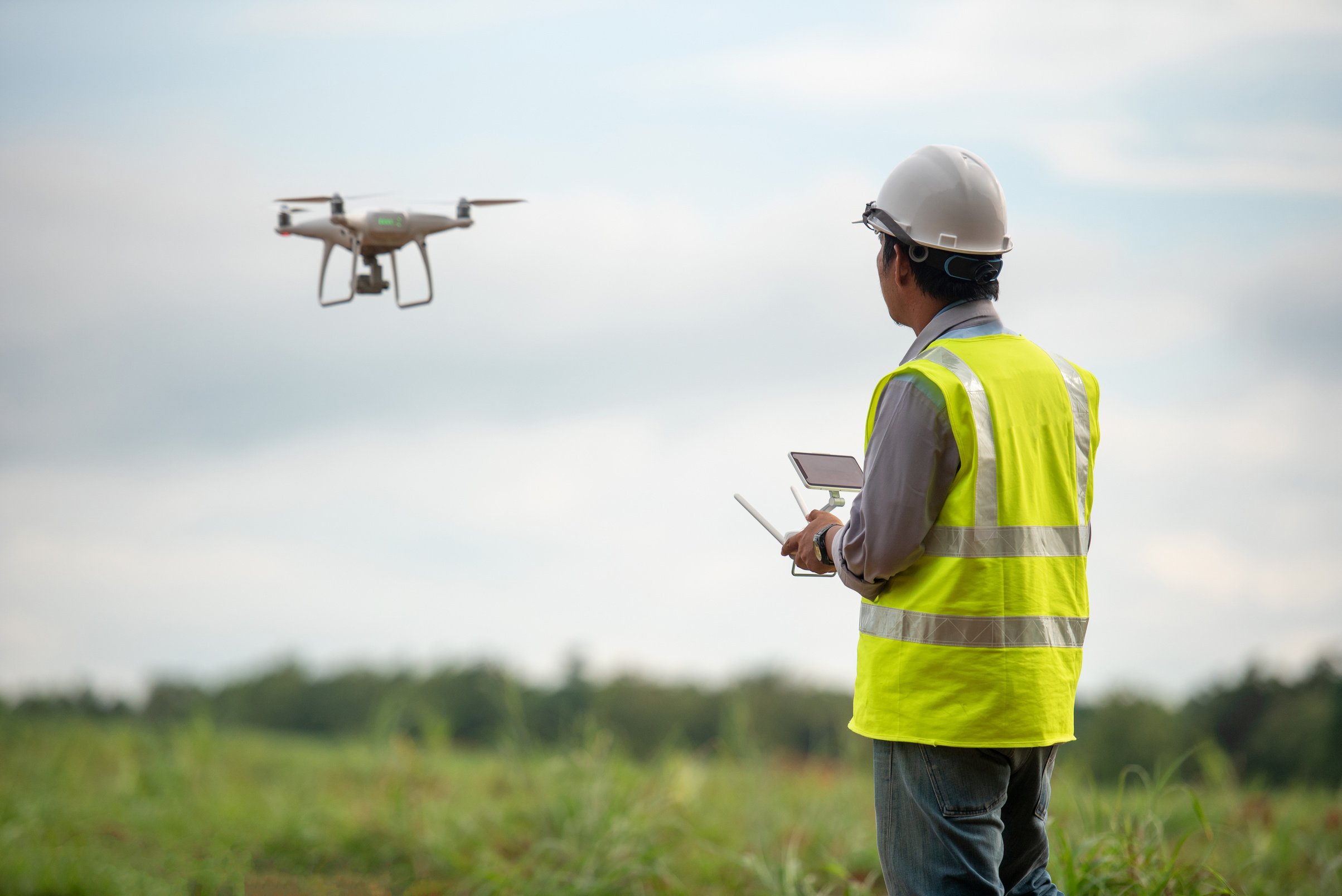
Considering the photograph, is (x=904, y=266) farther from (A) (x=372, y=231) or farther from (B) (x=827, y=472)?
(A) (x=372, y=231)

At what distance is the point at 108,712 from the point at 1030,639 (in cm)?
1155

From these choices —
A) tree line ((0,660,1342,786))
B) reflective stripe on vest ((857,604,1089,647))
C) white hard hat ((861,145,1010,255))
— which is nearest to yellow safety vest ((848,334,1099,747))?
reflective stripe on vest ((857,604,1089,647))

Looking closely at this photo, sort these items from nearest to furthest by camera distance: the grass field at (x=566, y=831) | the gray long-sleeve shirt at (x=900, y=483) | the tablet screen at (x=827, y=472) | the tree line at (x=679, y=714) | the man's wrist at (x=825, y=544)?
1. the gray long-sleeve shirt at (x=900, y=483)
2. the man's wrist at (x=825, y=544)
3. the tablet screen at (x=827, y=472)
4. the grass field at (x=566, y=831)
5. the tree line at (x=679, y=714)

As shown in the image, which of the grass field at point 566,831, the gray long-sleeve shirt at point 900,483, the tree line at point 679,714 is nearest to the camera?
the gray long-sleeve shirt at point 900,483

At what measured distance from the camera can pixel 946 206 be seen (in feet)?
9.18

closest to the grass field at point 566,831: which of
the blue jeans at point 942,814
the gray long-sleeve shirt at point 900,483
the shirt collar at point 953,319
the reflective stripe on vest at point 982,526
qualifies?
the blue jeans at point 942,814

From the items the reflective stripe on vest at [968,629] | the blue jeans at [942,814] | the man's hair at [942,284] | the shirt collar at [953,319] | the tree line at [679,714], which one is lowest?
the tree line at [679,714]

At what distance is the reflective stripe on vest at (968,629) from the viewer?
257 cm

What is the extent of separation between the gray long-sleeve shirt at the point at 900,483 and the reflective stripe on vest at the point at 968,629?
109mm

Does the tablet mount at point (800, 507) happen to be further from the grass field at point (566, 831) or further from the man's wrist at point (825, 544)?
the grass field at point (566, 831)

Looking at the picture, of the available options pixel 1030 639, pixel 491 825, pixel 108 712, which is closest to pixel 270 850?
pixel 491 825

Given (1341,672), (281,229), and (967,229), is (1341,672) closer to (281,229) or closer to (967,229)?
(967,229)

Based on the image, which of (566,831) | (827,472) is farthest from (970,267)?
(566,831)

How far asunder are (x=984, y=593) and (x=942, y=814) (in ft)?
1.81
